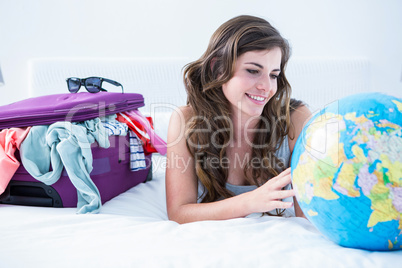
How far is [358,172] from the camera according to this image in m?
0.81

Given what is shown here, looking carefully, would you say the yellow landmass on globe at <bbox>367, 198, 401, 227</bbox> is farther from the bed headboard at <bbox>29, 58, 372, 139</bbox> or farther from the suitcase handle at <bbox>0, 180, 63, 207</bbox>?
the bed headboard at <bbox>29, 58, 372, 139</bbox>

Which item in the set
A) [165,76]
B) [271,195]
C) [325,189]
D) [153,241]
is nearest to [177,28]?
[165,76]

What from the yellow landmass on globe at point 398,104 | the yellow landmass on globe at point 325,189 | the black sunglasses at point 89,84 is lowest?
the yellow landmass on globe at point 325,189

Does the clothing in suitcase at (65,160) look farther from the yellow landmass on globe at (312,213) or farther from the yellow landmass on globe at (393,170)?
the yellow landmass on globe at (393,170)

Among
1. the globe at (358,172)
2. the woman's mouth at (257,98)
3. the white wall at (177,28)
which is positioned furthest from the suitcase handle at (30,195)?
the white wall at (177,28)

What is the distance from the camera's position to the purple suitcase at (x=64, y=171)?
4.57 ft

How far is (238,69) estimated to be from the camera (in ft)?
4.66

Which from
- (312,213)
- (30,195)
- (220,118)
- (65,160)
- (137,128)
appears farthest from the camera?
(137,128)

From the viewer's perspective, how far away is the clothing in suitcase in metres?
1.34

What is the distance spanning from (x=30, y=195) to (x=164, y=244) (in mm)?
768

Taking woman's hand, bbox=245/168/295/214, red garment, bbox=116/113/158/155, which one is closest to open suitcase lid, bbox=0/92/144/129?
red garment, bbox=116/113/158/155

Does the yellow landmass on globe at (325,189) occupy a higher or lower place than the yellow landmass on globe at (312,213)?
higher

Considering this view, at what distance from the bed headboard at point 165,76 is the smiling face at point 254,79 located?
57.7 inches

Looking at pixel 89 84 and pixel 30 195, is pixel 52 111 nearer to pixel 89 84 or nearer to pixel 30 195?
pixel 30 195
